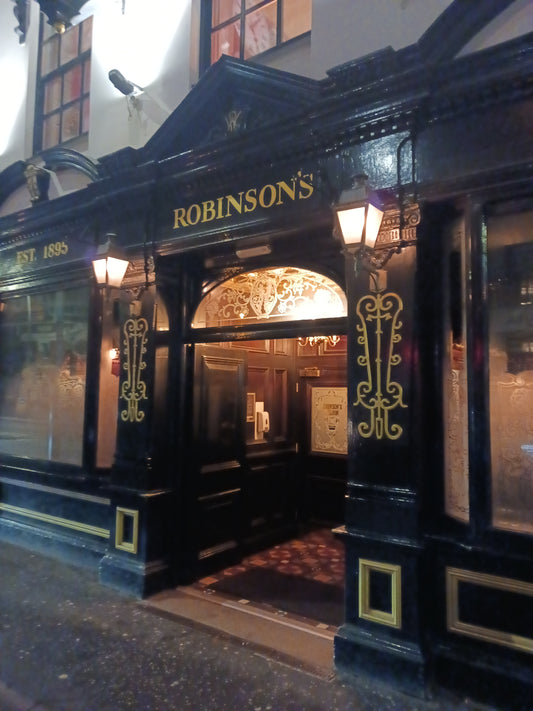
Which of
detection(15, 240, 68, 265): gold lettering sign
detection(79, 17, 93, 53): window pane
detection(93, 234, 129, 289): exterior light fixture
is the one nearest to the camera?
detection(93, 234, 129, 289): exterior light fixture

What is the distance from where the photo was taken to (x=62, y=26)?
619 centimetres

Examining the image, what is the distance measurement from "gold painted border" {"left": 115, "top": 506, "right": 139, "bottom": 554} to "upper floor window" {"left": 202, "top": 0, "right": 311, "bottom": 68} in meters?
4.97

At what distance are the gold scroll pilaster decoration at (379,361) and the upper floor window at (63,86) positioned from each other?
16.8 feet

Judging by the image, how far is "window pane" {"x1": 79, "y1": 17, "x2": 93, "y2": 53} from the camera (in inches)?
277

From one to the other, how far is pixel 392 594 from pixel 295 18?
17.5ft

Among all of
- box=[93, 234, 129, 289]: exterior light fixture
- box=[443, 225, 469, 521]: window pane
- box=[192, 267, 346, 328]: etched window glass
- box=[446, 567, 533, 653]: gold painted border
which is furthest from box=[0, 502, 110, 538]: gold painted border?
box=[443, 225, 469, 521]: window pane

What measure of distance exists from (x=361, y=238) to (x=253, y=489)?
4093 millimetres

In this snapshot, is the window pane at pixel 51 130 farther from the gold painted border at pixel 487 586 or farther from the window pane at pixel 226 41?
the gold painted border at pixel 487 586

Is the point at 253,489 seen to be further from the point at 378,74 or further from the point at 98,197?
the point at 378,74

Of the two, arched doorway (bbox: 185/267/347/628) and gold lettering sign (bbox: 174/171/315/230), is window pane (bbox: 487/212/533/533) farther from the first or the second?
gold lettering sign (bbox: 174/171/315/230)

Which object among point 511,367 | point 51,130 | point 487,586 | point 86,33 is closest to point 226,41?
point 86,33

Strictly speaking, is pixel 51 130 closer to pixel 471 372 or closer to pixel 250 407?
pixel 250 407

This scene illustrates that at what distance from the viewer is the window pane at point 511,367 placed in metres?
3.43

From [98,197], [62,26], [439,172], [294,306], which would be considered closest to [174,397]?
[294,306]
